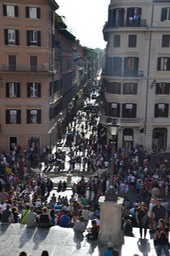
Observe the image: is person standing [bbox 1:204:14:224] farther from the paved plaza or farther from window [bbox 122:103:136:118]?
window [bbox 122:103:136:118]

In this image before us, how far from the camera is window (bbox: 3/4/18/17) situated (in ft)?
124

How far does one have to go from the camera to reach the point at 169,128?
44219mm

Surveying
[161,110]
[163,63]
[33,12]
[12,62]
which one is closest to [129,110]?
[161,110]

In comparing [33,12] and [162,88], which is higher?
[33,12]

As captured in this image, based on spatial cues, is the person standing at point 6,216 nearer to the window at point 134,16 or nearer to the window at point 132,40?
the window at point 132,40

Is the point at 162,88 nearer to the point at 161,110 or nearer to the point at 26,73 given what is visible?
the point at 161,110

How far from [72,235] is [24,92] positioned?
24.9 m

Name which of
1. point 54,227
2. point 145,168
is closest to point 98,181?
point 145,168

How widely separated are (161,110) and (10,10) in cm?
1933

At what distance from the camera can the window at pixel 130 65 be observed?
4284 cm

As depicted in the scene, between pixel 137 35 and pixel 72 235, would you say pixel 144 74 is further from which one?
pixel 72 235

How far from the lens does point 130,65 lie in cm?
4291

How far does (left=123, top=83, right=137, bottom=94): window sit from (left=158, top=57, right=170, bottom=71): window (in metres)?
3.33

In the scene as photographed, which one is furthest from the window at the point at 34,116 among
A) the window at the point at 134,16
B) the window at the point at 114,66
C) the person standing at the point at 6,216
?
the person standing at the point at 6,216
